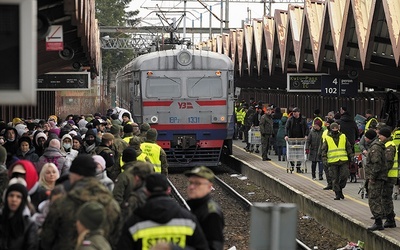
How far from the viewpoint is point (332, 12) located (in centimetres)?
3234

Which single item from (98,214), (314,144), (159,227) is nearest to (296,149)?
(314,144)

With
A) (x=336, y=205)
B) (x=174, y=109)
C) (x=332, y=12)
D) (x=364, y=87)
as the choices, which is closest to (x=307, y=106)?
(x=364, y=87)

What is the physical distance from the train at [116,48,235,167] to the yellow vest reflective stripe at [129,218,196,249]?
2181 cm

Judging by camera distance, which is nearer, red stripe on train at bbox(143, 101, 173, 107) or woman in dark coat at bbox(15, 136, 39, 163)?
woman in dark coat at bbox(15, 136, 39, 163)

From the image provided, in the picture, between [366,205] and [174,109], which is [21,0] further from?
[174,109]

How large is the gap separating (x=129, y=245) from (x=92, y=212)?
77 cm

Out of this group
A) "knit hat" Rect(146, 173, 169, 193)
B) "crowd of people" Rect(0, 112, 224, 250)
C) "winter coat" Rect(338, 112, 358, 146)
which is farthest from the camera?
"winter coat" Rect(338, 112, 358, 146)

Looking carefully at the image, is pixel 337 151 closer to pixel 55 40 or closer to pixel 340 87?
pixel 55 40

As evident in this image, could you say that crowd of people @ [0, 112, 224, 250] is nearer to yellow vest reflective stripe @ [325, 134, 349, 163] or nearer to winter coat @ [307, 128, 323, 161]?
yellow vest reflective stripe @ [325, 134, 349, 163]

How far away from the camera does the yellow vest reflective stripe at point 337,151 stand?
2119 cm

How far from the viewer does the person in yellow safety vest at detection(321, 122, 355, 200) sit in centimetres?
2120

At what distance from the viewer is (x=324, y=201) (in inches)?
843

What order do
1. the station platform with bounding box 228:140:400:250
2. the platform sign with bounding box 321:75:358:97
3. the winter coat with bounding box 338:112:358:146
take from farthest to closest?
the platform sign with bounding box 321:75:358:97 < the winter coat with bounding box 338:112:358:146 < the station platform with bounding box 228:140:400:250

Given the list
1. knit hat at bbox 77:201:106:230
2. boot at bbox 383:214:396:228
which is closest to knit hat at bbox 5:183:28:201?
knit hat at bbox 77:201:106:230
